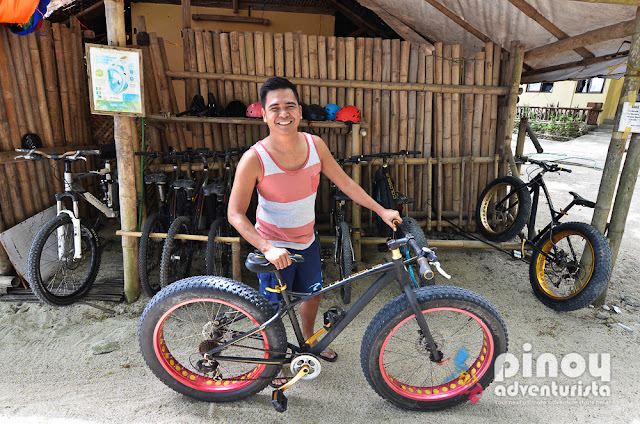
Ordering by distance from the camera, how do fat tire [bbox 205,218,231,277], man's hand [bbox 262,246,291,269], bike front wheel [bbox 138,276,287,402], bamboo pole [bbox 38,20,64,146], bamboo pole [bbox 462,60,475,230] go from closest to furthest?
man's hand [bbox 262,246,291,269] → bike front wheel [bbox 138,276,287,402] → fat tire [bbox 205,218,231,277] → bamboo pole [bbox 38,20,64,146] → bamboo pole [bbox 462,60,475,230]

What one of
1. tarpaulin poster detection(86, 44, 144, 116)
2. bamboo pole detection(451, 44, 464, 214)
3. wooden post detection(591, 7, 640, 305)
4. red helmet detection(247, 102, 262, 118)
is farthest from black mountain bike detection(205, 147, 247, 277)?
wooden post detection(591, 7, 640, 305)

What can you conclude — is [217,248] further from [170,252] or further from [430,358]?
[430,358]

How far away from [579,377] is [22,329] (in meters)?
4.54

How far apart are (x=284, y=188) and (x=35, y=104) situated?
141 inches

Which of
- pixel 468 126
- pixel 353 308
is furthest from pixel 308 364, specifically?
pixel 468 126

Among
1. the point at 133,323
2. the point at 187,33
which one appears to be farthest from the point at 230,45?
the point at 133,323

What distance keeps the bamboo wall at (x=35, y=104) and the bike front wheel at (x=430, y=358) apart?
3.91 meters

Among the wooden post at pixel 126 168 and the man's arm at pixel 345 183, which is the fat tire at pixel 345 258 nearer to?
the man's arm at pixel 345 183

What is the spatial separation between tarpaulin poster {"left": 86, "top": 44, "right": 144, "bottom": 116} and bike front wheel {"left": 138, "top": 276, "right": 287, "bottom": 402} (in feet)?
6.01

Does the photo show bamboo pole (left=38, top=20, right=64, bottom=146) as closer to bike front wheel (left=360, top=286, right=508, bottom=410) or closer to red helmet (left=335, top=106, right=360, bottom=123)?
red helmet (left=335, top=106, right=360, bottom=123)

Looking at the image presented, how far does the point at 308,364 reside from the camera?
2.28 meters

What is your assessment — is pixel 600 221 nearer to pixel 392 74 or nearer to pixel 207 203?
pixel 392 74

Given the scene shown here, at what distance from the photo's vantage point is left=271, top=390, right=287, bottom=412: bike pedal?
2239mm

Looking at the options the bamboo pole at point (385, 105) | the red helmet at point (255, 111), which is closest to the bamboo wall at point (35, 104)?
the red helmet at point (255, 111)
